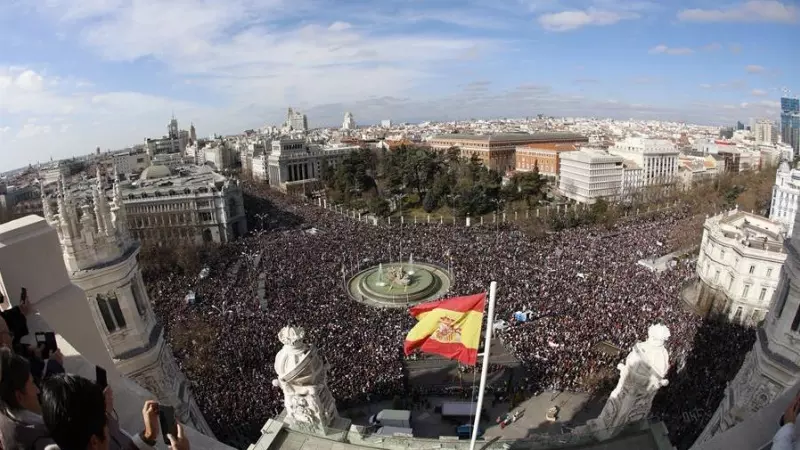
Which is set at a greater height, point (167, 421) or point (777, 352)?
point (167, 421)

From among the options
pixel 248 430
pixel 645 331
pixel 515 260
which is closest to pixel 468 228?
pixel 515 260

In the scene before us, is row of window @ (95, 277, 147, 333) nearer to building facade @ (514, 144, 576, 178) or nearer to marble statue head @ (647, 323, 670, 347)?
marble statue head @ (647, 323, 670, 347)

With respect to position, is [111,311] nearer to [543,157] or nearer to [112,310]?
[112,310]

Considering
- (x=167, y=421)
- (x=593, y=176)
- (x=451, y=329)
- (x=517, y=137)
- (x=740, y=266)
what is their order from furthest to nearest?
(x=517, y=137) → (x=593, y=176) → (x=740, y=266) → (x=451, y=329) → (x=167, y=421)

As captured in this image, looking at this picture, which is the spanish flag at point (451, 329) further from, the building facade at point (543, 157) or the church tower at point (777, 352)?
the building facade at point (543, 157)

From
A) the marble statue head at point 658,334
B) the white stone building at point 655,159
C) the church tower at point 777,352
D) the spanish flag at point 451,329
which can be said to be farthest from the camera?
the white stone building at point 655,159

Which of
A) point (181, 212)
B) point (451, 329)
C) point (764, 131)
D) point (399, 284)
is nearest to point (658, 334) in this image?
point (451, 329)

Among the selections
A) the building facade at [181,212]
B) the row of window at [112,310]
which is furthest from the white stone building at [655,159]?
the row of window at [112,310]
